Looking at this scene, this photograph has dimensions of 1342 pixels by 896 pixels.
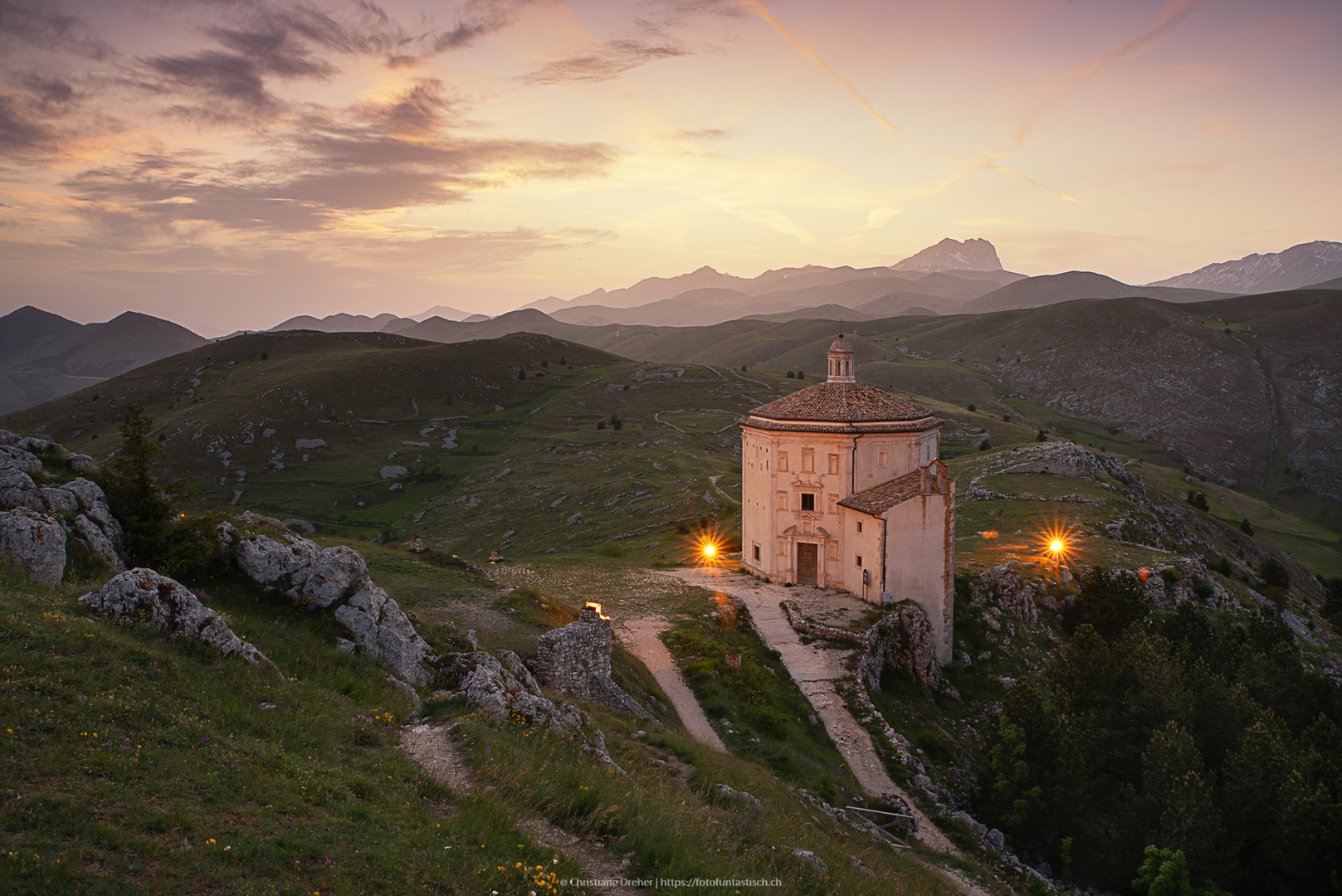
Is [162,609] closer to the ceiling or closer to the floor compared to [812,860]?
closer to the ceiling

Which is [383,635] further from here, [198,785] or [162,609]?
[198,785]

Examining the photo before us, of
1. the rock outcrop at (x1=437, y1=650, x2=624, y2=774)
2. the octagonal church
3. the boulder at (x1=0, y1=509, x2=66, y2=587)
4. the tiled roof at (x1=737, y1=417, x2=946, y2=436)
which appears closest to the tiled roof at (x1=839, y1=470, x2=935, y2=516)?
the octagonal church

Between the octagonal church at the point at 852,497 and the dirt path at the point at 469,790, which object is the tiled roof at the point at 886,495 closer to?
the octagonal church at the point at 852,497

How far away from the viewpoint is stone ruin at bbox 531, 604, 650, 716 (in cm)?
2350

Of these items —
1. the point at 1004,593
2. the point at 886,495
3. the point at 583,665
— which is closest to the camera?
the point at 583,665

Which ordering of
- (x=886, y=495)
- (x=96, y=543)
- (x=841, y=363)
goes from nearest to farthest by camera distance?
(x=96, y=543) < (x=886, y=495) < (x=841, y=363)

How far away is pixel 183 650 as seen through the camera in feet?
44.7

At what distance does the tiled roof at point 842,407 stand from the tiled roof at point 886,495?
13.4ft

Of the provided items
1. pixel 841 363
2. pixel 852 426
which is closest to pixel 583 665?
pixel 852 426

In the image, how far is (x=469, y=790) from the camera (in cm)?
1247

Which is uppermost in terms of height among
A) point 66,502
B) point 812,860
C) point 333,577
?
point 66,502

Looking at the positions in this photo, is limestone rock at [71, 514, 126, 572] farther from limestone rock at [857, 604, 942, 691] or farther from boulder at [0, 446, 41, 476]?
limestone rock at [857, 604, 942, 691]

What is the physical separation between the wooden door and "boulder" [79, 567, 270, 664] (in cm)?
3392

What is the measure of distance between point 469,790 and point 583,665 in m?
11.6
